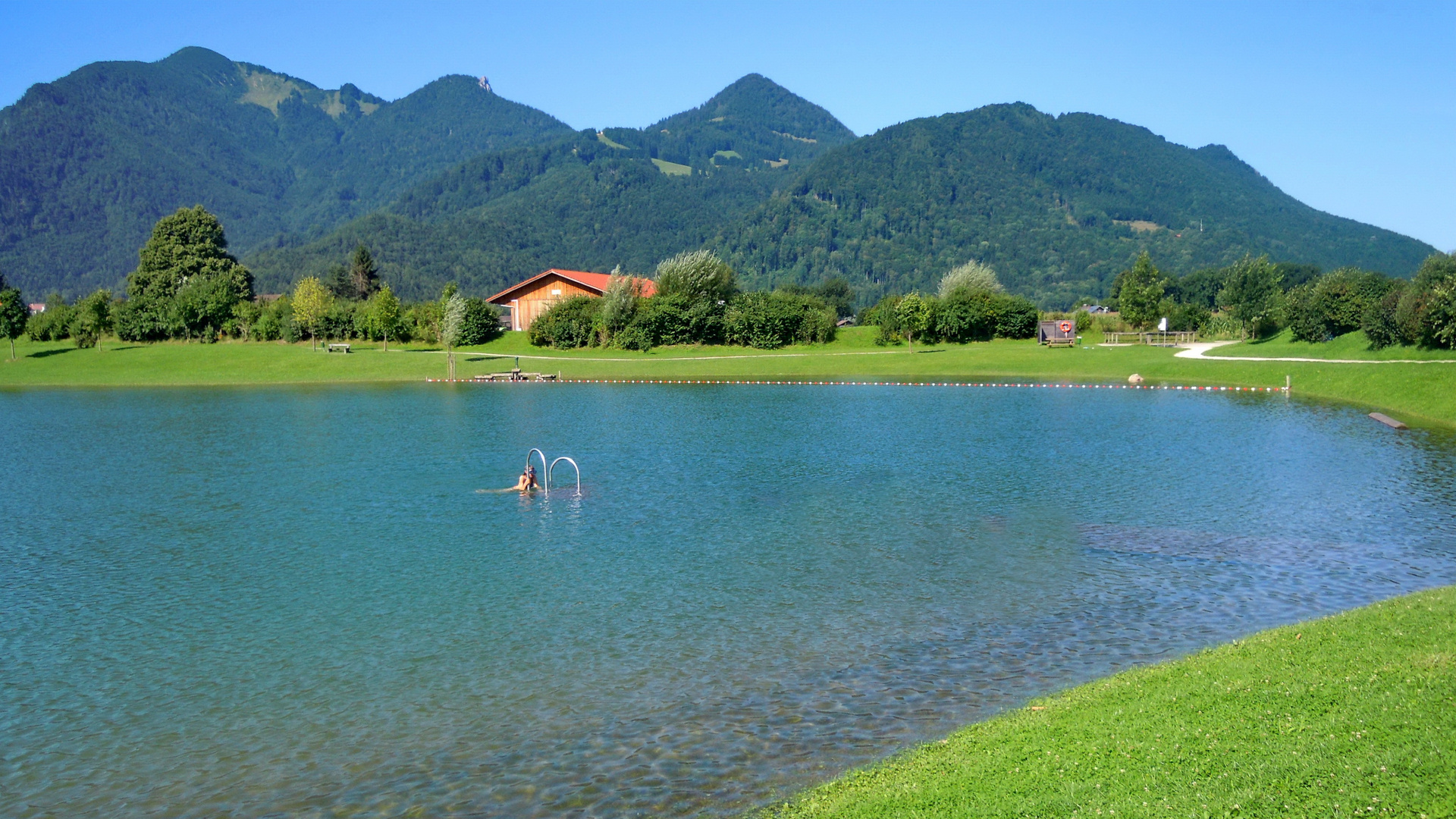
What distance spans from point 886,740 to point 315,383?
205 feet

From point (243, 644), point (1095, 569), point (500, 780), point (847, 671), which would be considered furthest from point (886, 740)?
point (243, 644)

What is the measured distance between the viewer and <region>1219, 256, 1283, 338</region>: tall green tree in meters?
74.1

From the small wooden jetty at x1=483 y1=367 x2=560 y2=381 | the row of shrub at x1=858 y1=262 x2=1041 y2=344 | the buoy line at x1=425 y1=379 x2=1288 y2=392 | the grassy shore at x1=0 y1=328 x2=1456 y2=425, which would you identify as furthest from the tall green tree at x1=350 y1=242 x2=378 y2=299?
the row of shrub at x1=858 y1=262 x2=1041 y2=344

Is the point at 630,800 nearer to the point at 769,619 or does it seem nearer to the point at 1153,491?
the point at 769,619

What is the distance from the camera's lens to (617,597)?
52.6 feet

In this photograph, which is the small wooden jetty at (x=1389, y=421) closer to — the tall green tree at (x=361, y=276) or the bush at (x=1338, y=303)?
the bush at (x=1338, y=303)

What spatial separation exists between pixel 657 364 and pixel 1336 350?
4408 cm

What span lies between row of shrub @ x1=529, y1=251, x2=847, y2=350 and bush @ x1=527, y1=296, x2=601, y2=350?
0.07 metres

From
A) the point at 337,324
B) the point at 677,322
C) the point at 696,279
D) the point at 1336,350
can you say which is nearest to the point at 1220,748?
the point at 1336,350

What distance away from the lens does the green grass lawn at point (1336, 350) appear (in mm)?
46906

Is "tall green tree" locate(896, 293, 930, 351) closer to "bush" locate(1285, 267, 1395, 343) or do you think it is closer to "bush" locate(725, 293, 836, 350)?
"bush" locate(725, 293, 836, 350)

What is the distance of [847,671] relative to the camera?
12.5 m

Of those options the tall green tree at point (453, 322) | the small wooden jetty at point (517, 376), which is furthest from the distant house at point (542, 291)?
the small wooden jetty at point (517, 376)

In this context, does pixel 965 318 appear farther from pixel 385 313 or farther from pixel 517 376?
pixel 385 313
